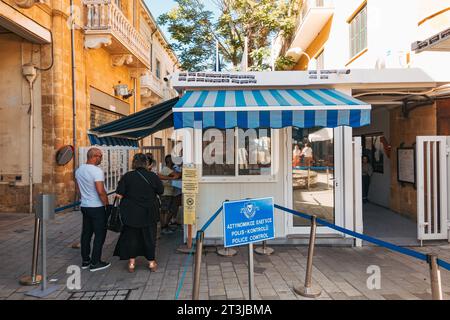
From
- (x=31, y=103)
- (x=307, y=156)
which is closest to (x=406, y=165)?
(x=307, y=156)

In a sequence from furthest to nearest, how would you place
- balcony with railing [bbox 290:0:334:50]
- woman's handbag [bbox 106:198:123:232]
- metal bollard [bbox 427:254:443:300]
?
balcony with railing [bbox 290:0:334:50], woman's handbag [bbox 106:198:123:232], metal bollard [bbox 427:254:443:300]

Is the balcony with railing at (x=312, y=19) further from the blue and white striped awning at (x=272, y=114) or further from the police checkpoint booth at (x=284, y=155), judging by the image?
the blue and white striped awning at (x=272, y=114)

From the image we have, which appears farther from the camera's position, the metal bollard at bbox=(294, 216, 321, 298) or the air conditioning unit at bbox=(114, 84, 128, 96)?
the air conditioning unit at bbox=(114, 84, 128, 96)

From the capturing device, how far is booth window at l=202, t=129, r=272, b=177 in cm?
682

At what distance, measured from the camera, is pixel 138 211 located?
529 cm

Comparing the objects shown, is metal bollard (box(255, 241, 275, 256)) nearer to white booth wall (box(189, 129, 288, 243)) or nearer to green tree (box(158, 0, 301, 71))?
white booth wall (box(189, 129, 288, 243))

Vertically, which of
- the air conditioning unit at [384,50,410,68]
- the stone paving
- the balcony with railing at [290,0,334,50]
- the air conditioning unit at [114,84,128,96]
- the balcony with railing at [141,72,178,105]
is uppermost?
the balcony with railing at [290,0,334,50]

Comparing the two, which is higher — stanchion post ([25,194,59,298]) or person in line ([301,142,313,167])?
person in line ([301,142,313,167])

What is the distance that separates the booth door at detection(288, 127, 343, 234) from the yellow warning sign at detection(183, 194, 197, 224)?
2.02 m

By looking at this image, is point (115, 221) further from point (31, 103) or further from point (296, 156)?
point (31, 103)

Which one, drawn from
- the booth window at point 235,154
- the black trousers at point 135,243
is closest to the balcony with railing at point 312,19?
the booth window at point 235,154

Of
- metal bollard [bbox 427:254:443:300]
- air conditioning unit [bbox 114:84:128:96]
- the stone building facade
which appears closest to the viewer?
metal bollard [bbox 427:254:443:300]

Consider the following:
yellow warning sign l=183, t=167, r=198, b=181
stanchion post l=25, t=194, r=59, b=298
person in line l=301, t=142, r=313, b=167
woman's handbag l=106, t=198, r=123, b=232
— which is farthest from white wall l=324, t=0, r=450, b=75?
stanchion post l=25, t=194, r=59, b=298

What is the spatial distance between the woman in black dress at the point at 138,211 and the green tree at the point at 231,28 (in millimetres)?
13929
